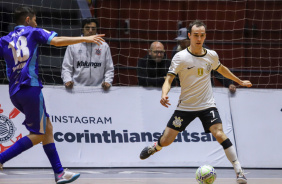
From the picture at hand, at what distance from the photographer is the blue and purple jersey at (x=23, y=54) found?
6.70 meters

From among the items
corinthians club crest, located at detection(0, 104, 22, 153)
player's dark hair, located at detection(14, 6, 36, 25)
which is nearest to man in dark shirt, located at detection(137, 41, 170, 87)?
corinthians club crest, located at detection(0, 104, 22, 153)

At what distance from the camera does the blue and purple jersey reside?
670cm

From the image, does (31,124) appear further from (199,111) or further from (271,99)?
(271,99)

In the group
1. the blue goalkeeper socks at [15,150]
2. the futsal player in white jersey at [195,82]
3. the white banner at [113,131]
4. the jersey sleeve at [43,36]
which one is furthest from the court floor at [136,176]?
the jersey sleeve at [43,36]

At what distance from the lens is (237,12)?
13.2 m

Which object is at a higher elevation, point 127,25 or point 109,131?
point 127,25

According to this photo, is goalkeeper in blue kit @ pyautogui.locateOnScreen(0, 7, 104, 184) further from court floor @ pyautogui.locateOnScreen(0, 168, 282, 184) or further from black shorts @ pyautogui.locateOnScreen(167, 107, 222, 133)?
black shorts @ pyautogui.locateOnScreen(167, 107, 222, 133)

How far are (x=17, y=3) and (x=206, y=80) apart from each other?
494 centimetres

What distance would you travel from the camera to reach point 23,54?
22.0 ft

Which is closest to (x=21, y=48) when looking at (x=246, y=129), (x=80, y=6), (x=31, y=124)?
(x=31, y=124)

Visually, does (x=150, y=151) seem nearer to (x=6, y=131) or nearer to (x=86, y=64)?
(x=86, y=64)

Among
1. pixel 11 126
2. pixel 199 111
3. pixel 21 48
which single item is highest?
pixel 21 48

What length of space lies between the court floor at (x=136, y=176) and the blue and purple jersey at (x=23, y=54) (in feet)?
5.19

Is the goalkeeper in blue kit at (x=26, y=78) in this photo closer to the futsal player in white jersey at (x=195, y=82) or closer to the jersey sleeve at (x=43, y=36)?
the jersey sleeve at (x=43, y=36)
